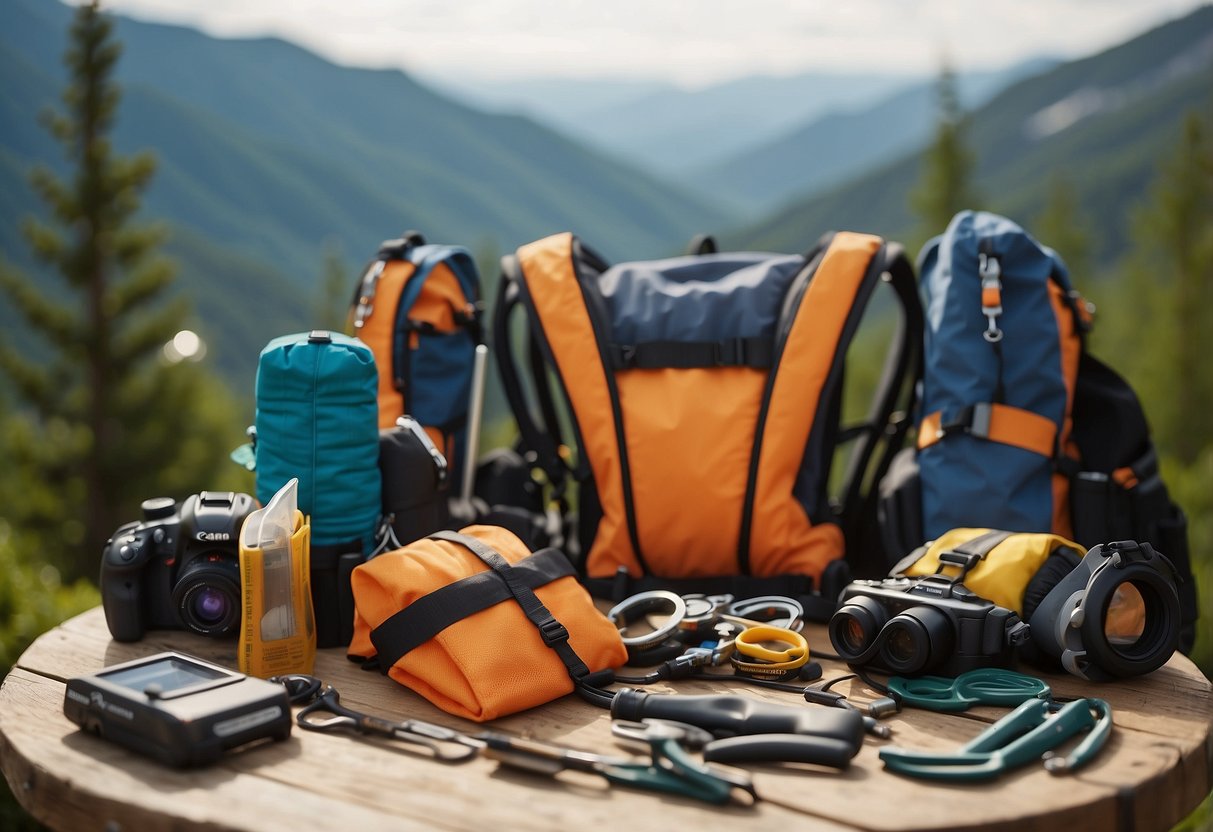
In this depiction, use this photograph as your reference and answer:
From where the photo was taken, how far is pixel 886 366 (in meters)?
3.02

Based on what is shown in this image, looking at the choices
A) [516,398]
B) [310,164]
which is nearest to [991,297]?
[516,398]

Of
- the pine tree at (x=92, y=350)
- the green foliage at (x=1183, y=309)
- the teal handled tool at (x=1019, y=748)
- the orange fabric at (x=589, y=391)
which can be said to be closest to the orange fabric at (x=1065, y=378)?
the teal handled tool at (x=1019, y=748)

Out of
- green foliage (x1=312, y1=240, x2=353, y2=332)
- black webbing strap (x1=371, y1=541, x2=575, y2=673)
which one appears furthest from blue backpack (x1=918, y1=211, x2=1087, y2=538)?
green foliage (x1=312, y1=240, x2=353, y2=332)

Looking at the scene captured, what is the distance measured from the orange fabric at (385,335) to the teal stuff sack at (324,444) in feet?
2.11

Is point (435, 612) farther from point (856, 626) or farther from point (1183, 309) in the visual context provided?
point (1183, 309)

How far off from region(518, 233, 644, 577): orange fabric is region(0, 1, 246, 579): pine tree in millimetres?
14107

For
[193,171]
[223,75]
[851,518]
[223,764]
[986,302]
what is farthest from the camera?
[223,75]

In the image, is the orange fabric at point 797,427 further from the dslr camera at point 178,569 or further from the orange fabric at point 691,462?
the dslr camera at point 178,569

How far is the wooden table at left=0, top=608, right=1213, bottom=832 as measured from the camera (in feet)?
4.76

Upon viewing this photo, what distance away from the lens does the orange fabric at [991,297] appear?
257 cm

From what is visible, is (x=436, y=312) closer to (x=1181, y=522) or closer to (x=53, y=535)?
(x=1181, y=522)

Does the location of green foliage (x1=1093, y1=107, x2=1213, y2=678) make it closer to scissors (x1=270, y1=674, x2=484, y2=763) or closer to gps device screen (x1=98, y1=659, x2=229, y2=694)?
scissors (x1=270, y1=674, x2=484, y2=763)

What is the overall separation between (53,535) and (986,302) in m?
16.7

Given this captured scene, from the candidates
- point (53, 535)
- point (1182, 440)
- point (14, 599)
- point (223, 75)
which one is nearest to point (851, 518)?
point (14, 599)
